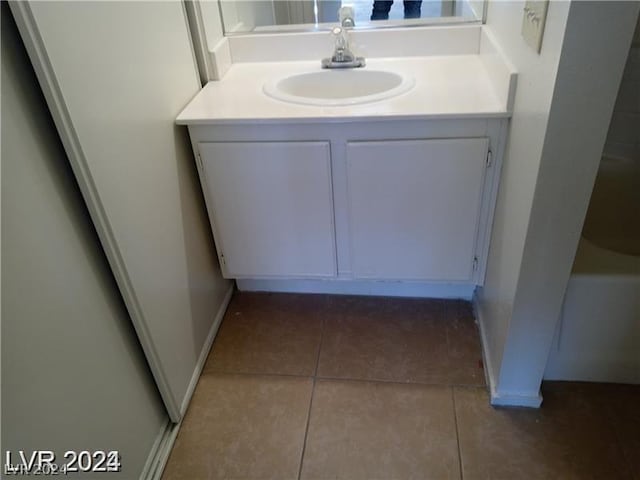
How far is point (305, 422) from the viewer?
1.38 m

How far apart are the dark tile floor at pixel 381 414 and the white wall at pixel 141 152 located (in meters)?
0.16

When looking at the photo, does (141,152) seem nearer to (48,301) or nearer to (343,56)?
(48,301)

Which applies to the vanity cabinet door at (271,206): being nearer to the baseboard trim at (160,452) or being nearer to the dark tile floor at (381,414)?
the dark tile floor at (381,414)

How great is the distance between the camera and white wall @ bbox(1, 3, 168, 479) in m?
0.78

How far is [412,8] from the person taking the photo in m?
1.63

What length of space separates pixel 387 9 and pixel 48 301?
56.5 inches

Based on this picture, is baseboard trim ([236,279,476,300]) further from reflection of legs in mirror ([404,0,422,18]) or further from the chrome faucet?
reflection of legs in mirror ([404,0,422,18])

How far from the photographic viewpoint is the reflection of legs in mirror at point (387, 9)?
5.35ft

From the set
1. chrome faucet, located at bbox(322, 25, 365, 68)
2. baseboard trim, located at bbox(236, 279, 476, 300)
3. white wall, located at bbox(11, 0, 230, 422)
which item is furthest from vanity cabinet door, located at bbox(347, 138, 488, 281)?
white wall, located at bbox(11, 0, 230, 422)

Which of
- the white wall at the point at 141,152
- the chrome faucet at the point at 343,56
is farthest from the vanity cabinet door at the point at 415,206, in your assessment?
the white wall at the point at 141,152

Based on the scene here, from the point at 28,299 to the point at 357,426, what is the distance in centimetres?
94

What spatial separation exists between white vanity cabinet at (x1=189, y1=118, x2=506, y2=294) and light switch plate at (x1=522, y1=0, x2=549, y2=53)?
0.26 meters

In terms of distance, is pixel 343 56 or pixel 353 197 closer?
pixel 353 197

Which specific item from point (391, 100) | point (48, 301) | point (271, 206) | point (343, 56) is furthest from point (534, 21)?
point (48, 301)
